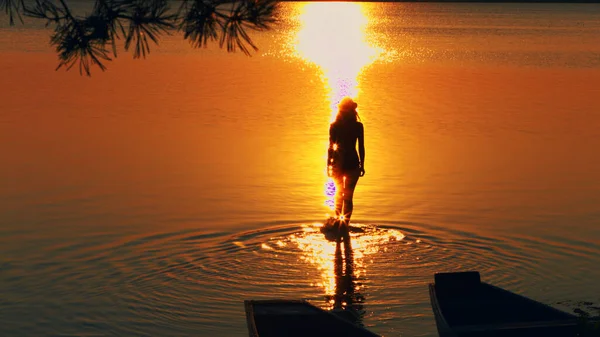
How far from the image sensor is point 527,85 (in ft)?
130

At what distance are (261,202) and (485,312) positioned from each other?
746 cm

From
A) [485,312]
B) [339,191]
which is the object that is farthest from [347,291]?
[339,191]

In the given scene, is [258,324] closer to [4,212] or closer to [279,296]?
[279,296]

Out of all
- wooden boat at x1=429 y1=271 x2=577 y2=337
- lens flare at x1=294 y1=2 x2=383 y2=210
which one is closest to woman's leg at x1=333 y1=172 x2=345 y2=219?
lens flare at x1=294 y1=2 x2=383 y2=210

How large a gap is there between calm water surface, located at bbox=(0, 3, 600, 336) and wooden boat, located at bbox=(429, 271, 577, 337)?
0.86 m

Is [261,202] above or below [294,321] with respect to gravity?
above

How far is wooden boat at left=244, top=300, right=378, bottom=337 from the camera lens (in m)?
9.73

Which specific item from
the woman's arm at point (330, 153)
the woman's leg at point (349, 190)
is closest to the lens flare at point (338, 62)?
the woman's arm at point (330, 153)

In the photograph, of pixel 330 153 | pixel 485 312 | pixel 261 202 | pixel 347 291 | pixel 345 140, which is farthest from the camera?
pixel 261 202

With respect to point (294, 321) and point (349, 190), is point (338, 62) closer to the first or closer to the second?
point (349, 190)

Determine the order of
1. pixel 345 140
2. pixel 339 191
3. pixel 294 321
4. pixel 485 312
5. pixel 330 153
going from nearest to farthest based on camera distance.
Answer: pixel 294 321, pixel 485 312, pixel 345 140, pixel 330 153, pixel 339 191

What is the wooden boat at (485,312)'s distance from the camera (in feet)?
31.1

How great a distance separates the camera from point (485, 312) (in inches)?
414

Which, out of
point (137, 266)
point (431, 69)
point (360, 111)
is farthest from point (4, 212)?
point (431, 69)
